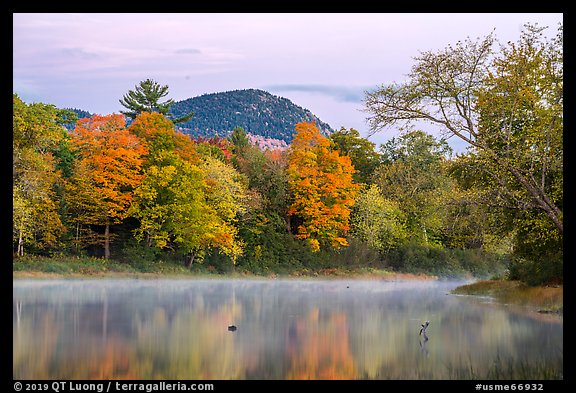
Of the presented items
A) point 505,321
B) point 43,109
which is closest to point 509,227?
point 505,321

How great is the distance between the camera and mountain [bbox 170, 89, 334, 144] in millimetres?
115250

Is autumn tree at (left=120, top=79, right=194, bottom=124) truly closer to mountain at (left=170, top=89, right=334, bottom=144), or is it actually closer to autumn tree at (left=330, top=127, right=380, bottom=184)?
autumn tree at (left=330, top=127, right=380, bottom=184)

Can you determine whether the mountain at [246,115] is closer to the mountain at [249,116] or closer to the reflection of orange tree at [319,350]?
the mountain at [249,116]

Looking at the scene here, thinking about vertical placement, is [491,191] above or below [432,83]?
below

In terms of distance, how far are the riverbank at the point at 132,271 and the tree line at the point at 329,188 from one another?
26.6 inches

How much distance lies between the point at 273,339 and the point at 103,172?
29.4 m

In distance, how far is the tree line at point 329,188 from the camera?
23750 millimetres

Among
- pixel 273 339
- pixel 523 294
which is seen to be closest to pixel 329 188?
pixel 523 294

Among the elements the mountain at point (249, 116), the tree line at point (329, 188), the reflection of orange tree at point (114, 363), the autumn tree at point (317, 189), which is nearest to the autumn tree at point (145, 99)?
the tree line at point (329, 188)

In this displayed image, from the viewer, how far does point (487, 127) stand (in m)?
24.3

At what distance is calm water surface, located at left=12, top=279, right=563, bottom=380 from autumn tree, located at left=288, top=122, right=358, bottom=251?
72.3 ft

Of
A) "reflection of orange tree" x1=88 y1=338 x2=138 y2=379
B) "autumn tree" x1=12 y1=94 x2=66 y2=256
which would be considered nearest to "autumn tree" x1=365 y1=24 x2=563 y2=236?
"reflection of orange tree" x1=88 y1=338 x2=138 y2=379

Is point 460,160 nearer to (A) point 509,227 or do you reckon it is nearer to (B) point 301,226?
(A) point 509,227
